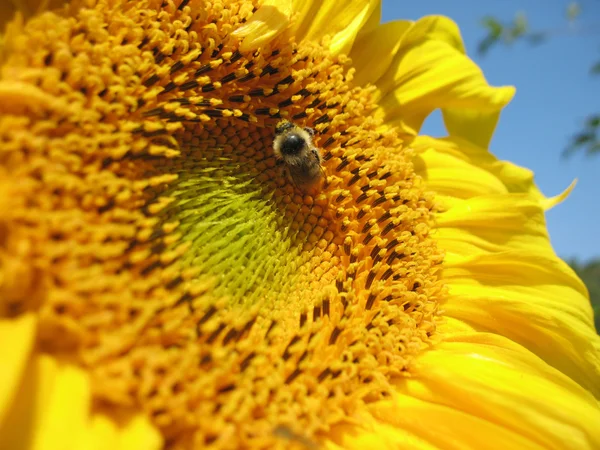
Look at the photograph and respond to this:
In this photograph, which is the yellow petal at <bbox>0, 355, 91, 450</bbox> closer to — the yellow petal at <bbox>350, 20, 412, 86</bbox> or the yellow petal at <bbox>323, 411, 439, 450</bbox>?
the yellow petal at <bbox>323, 411, 439, 450</bbox>

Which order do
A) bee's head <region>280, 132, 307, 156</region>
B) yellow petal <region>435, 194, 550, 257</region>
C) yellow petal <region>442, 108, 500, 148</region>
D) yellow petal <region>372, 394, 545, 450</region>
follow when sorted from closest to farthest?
yellow petal <region>372, 394, 545, 450</region>, bee's head <region>280, 132, 307, 156</region>, yellow petal <region>435, 194, 550, 257</region>, yellow petal <region>442, 108, 500, 148</region>

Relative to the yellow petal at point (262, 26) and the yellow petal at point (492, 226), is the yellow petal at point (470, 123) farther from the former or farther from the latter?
the yellow petal at point (262, 26)

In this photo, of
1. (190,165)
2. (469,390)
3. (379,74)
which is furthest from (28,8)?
(469,390)

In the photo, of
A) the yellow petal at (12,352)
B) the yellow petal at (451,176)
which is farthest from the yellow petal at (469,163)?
the yellow petal at (12,352)

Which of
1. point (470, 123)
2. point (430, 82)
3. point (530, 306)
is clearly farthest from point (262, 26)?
point (530, 306)

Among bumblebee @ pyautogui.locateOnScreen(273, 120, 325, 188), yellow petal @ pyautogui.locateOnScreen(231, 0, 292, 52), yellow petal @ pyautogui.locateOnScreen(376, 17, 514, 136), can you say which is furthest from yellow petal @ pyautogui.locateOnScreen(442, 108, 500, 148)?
yellow petal @ pyautogui.locateOnScreen(231, 0, 292, 52)

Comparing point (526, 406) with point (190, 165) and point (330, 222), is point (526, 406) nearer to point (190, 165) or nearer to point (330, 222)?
point (330, 222)
